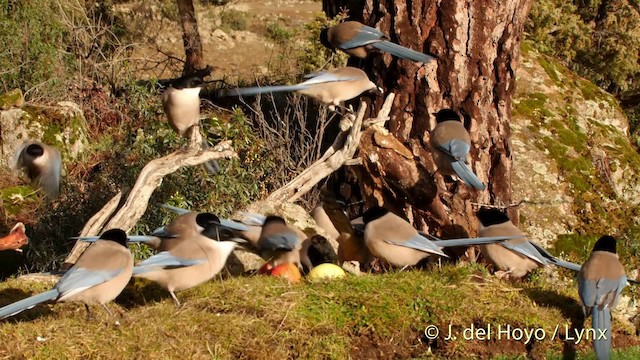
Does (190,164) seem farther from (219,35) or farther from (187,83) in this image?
(219,35)

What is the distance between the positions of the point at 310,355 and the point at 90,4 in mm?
11161

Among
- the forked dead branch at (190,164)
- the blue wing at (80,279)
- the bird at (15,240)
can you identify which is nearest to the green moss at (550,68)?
the forked dead branch at (190,164)

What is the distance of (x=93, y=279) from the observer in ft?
20.4

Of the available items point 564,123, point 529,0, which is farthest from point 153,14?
point 529,0

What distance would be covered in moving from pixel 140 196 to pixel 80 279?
71.7 inches

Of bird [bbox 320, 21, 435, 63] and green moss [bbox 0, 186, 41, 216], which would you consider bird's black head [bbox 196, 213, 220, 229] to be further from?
green moss [bbox 0, 186, 41, 216]

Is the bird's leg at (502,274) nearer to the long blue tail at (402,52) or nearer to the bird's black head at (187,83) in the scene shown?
the long blue tail at (402,52)

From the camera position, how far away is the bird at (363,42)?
8898 mm

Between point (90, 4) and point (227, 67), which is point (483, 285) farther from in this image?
point (227, 67)

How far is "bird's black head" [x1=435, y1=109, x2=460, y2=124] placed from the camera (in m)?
8.72

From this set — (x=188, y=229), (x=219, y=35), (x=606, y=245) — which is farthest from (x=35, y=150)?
(x=219, y=35)

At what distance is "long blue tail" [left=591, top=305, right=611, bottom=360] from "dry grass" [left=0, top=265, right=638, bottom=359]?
0.27 meters

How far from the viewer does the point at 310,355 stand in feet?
20.5

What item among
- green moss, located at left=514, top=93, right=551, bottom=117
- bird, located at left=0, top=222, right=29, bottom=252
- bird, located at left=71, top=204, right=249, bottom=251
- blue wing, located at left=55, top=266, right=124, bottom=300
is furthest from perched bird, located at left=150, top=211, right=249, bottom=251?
green moss, located at left=514, top=93, right=551, bottom=117
